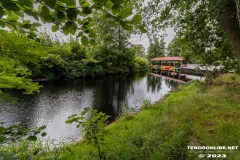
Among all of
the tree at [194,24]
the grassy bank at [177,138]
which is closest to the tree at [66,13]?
the grassy bank at [177,138]

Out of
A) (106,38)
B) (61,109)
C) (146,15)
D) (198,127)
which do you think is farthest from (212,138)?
(106,38)

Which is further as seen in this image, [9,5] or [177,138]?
[177,138]

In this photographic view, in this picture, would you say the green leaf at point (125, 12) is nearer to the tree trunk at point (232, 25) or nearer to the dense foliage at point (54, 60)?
the dense foliage at point (54, 60)

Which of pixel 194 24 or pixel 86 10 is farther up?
pixel 194 24

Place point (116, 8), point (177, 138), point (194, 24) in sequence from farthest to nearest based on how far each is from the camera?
point (194, 24) < point (177, 138) < point (116, 8)

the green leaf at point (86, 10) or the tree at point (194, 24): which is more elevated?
the tree at point (194, 24)

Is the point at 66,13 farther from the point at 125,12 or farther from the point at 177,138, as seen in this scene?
the point at 177,138

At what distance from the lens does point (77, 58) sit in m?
28.7

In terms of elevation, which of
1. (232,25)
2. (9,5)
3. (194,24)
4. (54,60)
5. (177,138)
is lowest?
(177,138)

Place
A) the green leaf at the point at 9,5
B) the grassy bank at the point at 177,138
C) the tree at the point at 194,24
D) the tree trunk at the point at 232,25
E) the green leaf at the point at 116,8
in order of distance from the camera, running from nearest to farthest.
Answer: the green leaf at the point at 9,5 < the green leaf at the point at 116,8 < the grassy bank at the point at 177,138 < the tree trunk at the point at 232,25 < the tree at the point at 194,24

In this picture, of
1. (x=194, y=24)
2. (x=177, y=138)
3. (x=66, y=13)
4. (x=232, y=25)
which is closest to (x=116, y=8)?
(x=66, y=13)

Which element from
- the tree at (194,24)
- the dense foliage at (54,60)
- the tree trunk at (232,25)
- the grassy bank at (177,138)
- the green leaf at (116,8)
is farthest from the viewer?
the tree at (194,24)

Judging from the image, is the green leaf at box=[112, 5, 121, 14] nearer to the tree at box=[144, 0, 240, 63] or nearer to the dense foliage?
the dense foliage

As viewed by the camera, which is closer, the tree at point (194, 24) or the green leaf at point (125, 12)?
the green leaf at point (125, 12)
